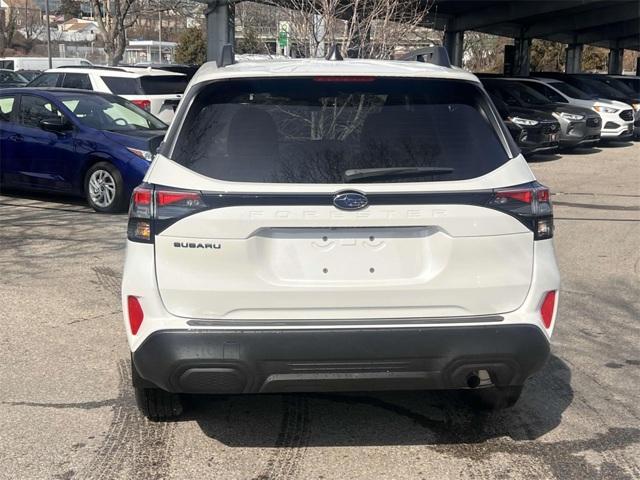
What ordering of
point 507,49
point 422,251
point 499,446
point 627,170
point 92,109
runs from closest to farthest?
point 422,251
point 499,446
point 92,109
point 627,170
point 507,49

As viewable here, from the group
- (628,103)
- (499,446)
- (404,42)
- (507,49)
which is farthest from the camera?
(507,49)

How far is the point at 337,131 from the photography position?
137 inches

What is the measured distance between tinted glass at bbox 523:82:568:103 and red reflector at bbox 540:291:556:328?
1835 centimetres

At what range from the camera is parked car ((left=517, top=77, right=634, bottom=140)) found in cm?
2097

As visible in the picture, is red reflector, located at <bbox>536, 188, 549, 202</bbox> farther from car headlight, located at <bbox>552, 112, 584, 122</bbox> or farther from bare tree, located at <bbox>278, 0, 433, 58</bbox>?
car headlight, located at <bbox>552, 112, 584, 122</bbox>

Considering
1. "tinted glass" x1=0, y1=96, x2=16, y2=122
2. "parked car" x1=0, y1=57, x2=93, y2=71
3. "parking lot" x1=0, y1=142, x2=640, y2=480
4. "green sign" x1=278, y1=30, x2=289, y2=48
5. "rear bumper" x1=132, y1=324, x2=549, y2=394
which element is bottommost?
"parking lot" x1=0, y1=142, x2=640, y2=480

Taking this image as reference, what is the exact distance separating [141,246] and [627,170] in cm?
1510

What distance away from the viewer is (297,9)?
15023 millimetres

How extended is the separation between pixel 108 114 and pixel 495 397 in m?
7.84

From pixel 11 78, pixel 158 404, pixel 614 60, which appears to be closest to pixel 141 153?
pixel 158 404

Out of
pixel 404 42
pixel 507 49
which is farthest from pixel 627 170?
pixel 507 49

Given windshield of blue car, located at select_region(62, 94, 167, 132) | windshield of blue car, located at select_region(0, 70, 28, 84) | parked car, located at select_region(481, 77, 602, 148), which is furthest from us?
windshield of blue car, located at select_region(0, 70, 28, 84)

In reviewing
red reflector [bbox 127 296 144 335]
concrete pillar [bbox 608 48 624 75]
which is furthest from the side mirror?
concrete pillar [bbox 608 48 624 75]

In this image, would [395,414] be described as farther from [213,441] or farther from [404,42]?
[404,42]
